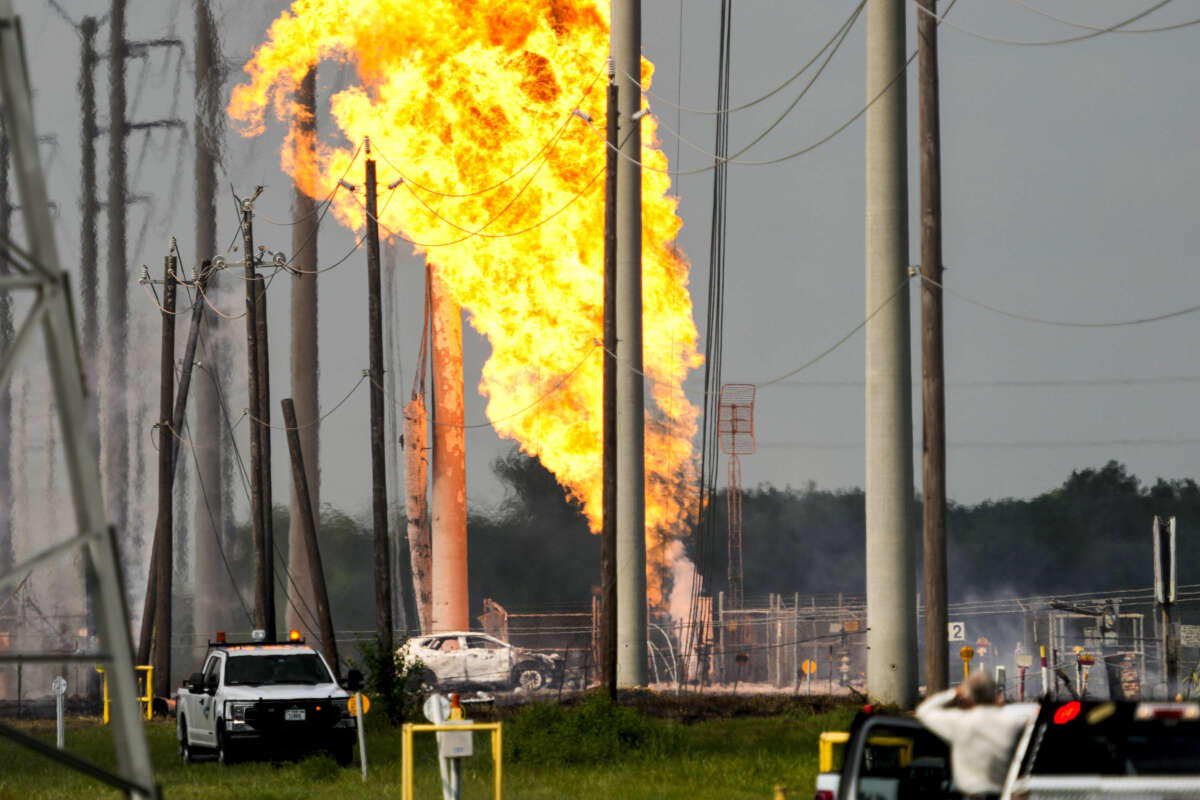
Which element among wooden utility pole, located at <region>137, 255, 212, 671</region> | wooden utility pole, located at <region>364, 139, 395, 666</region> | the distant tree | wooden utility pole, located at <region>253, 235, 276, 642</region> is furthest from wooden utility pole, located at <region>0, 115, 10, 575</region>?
wooden utility pole, located at <region>364, 139, 395, 666</region>

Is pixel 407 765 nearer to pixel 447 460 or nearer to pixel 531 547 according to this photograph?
pixel 447 460

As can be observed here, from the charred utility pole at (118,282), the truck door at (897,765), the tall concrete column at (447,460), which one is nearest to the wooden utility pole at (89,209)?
the charred utility pole at (118,282)

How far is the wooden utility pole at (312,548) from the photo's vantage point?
4069 cm

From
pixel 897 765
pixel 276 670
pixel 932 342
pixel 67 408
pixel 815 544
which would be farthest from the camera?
pixel 815 544

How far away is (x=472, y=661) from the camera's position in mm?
49312

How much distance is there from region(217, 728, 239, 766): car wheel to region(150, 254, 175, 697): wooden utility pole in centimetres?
2053

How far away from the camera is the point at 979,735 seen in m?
9.33

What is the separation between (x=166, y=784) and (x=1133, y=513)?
77710 millimetres

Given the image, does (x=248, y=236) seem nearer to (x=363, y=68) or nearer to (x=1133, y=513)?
(x=363, y=68)

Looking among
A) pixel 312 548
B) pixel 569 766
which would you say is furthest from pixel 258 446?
pixel 569 766

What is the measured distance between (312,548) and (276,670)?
15717 mm

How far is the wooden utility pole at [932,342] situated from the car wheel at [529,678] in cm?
2725

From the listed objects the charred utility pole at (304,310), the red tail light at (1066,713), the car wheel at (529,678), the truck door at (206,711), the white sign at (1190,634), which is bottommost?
the car wheel at (529,678)

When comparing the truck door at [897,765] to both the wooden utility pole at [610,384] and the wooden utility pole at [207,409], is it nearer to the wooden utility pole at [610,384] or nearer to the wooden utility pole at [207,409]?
the wooden utility pole at [610,384]
